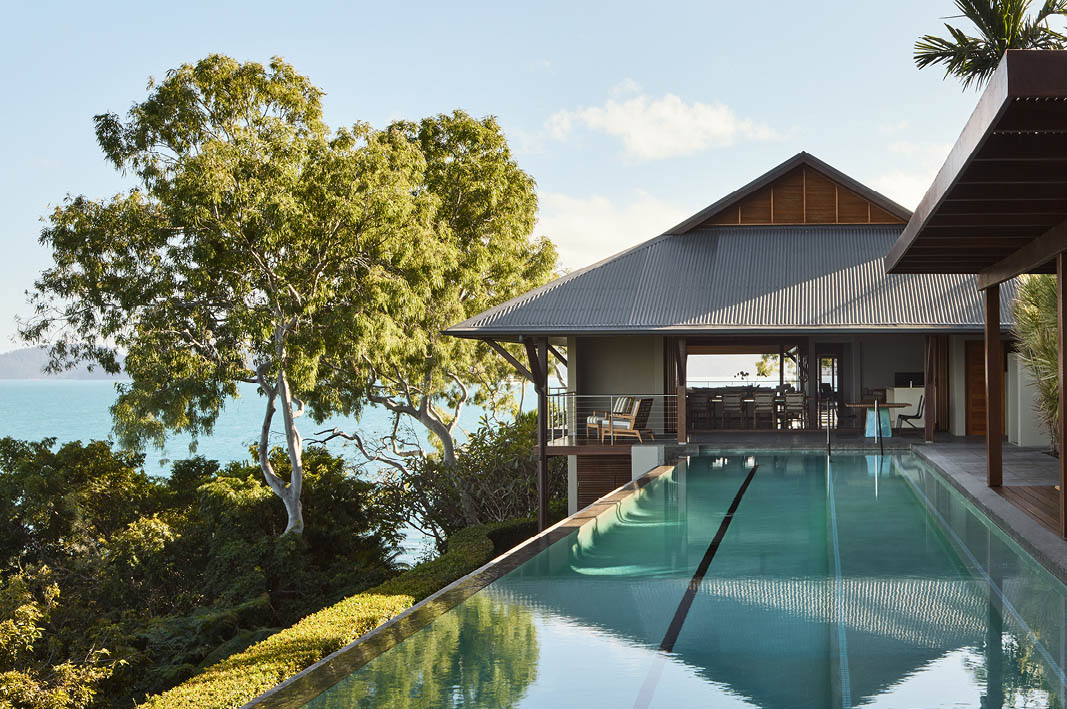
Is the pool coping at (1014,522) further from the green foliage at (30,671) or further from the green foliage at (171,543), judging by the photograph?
the green foliage at (171,543)

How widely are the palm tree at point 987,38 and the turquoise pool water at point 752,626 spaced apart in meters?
9.49

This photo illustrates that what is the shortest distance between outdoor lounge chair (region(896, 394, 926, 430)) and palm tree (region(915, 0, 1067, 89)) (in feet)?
20.6

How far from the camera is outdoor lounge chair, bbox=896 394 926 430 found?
18.9 metres

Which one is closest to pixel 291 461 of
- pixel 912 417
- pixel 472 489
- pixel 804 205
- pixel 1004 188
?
pixel 472 489

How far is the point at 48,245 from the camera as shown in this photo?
1839 centimetres

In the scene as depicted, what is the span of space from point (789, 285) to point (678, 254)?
2729 mm

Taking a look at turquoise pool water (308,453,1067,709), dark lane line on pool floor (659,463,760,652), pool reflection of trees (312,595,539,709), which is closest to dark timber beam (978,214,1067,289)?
turquoise pool water (308,453,1067,709)

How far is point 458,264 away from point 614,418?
6.38 meters

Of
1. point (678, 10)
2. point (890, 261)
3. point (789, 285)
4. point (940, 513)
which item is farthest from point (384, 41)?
point (940, 513)

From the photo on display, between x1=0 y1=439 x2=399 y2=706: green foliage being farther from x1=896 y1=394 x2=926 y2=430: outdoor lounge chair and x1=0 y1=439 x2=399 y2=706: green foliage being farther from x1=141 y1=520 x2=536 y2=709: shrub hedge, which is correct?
x1=896 y1=394 x2=926 y2=430: outdoor lounge chair

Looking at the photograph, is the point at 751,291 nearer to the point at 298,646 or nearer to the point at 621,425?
the point at 621,425

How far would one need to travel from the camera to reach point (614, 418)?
17734 millimetres

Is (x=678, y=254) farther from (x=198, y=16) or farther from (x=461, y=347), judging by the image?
(x=198, y=16)

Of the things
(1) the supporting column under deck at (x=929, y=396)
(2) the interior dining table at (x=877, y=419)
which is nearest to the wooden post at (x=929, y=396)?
(1) the supporting column under deck at (x=929, y=396)
